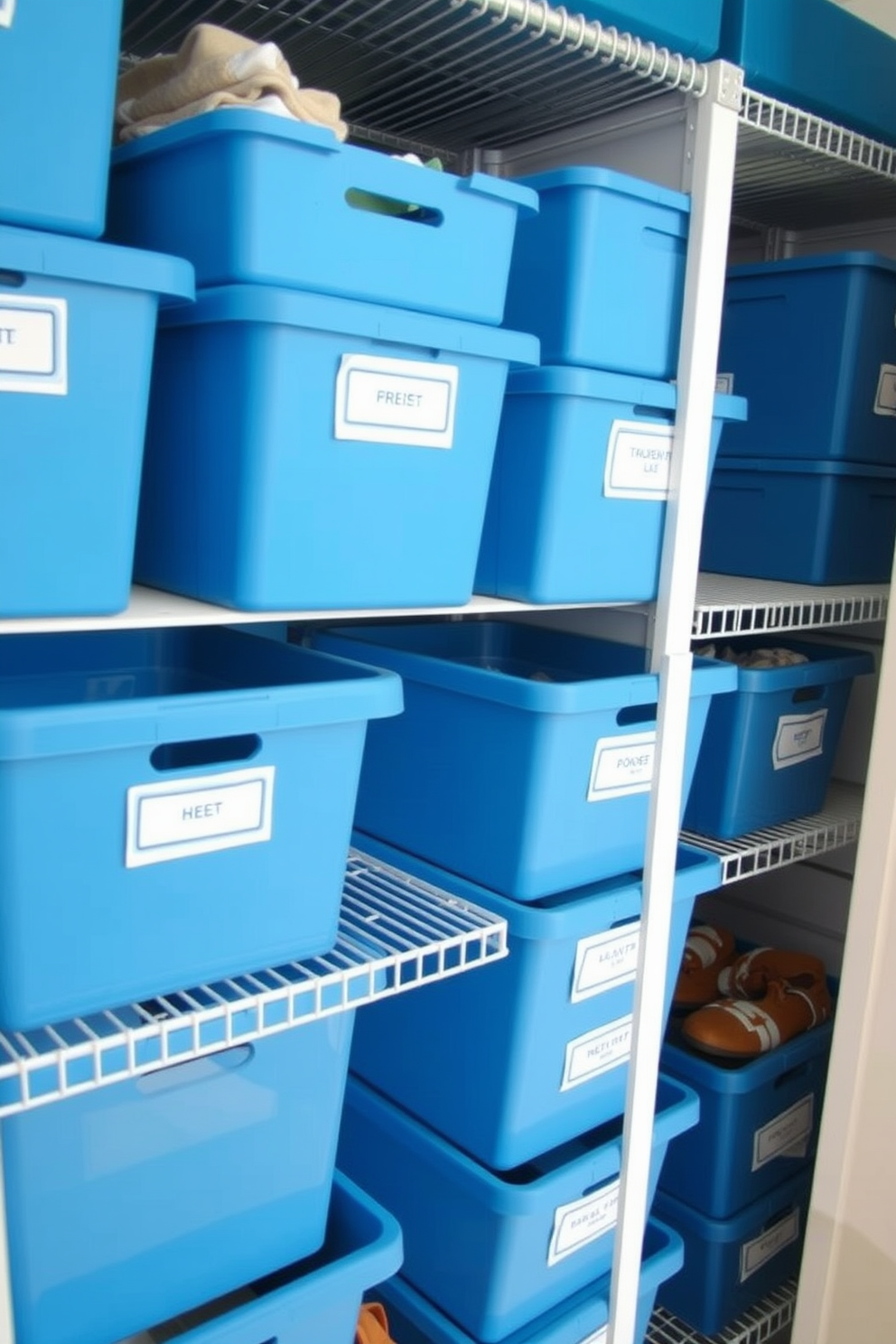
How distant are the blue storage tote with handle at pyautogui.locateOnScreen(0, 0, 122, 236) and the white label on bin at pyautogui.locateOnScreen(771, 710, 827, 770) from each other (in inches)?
38.1

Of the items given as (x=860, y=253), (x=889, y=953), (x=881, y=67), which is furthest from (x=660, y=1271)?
(x=881, y=67)

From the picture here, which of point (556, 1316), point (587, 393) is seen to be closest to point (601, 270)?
point (587, 393)

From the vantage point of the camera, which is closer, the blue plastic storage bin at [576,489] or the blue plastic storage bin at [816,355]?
the blue plastic storage bin at [576,489]

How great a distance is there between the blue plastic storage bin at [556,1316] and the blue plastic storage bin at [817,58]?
4.09 ft

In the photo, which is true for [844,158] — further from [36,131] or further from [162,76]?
[36,131]

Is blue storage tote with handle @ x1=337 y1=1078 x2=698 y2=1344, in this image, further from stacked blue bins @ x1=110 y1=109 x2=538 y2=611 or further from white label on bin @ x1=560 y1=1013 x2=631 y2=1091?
stacked blue bins @ x1=110 y1=109 x2=538 y2=611

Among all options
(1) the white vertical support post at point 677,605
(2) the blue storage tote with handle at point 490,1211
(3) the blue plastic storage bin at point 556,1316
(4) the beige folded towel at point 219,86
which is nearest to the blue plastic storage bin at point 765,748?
(1) the white vertical support post at point 677,605

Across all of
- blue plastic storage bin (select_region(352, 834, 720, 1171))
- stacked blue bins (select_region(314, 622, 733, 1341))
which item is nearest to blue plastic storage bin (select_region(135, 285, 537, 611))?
stacked blue bins (select_region(314, 622, 733, 1341))

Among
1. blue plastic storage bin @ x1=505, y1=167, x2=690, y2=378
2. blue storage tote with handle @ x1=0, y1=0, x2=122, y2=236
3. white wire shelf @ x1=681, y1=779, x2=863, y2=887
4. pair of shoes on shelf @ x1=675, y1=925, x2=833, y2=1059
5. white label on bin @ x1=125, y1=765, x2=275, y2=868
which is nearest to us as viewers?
blue storage tote with handle @ x1=0, y1=0, x2=122, y2=236

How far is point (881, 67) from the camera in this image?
119 cm

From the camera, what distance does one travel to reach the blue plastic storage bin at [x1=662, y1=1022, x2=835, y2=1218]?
4.48 ft

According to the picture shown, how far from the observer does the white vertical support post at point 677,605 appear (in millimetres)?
1010

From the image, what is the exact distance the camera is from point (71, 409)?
66cm

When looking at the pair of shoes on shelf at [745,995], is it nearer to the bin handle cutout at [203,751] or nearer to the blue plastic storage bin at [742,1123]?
the blue plastic storage bin at [742,1123]
